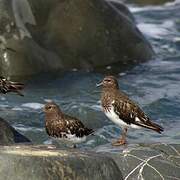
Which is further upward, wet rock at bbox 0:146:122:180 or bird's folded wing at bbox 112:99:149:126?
wet rock at bbox 0:146:122:180

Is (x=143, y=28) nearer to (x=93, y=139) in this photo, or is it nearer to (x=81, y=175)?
(x=93, y=139)

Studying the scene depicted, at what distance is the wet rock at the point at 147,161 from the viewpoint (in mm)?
6820

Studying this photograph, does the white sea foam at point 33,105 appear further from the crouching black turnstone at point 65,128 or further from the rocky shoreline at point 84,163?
the rocky shoreline at point 84,163

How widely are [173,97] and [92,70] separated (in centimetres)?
224

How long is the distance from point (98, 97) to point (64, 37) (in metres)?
2.13

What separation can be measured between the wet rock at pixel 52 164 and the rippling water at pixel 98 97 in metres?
2.66

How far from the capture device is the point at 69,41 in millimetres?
13164

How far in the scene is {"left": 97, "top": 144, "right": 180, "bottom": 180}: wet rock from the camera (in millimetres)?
6820

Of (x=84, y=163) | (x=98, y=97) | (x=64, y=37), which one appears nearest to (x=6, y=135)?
(x=84, y=163)

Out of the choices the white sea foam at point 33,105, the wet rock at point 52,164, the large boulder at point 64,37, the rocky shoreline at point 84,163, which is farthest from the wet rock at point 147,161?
the large boulder at point 64,37

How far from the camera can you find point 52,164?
5.69 meters

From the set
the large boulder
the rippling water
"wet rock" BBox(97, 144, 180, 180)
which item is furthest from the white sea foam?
"wet rock" BBox(97, 144, 180, 180)

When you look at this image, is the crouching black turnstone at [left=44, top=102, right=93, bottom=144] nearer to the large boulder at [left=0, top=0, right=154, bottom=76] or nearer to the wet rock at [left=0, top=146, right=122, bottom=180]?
the wet rock at [left=0, top=146, right=122, bottom=180]

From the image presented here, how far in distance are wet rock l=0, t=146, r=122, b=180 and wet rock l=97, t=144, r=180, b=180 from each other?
698 millimetres
